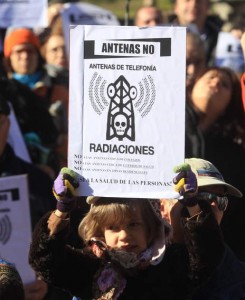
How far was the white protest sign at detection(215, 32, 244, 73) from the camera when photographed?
868 cm

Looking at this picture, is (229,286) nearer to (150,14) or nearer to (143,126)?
(143,126)

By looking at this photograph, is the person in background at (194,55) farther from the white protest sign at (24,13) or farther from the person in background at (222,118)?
the white protest sign at (24,13)

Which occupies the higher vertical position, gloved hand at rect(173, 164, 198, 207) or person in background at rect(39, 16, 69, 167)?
person in background at rect(39, 16, 69, 167)

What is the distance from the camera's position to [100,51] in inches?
151

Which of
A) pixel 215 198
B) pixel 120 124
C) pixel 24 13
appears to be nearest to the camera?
pixel 120 124

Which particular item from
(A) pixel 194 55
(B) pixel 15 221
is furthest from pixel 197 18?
(B) pixel 15 221

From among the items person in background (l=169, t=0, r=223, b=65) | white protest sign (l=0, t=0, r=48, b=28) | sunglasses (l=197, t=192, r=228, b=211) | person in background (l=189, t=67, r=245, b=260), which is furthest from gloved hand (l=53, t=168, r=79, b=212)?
person in background (l=169, t=0, r=223, b=65)

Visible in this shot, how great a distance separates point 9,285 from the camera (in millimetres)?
3570

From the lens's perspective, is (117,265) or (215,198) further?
(215,198)

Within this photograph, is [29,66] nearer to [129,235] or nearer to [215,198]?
[215,198]

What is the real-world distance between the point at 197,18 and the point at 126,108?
522cm

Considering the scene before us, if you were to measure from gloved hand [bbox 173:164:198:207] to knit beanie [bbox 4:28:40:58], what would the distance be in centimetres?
431

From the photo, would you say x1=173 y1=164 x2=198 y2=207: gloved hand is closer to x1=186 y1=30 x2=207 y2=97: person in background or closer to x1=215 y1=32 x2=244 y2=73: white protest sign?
x1=186 y1=30 x2=207 y2=97: person in background

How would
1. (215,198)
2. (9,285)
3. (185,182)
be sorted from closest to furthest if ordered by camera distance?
(9,285) < (185,182) < (215,198)
